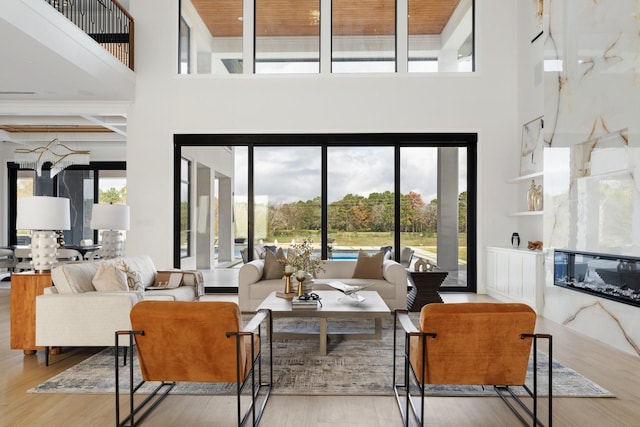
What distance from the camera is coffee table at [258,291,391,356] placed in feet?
13.0

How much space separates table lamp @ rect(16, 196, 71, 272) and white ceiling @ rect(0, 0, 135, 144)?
1.80 m

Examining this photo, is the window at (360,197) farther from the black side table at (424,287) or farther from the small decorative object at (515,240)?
the small decorative object at (515,240)

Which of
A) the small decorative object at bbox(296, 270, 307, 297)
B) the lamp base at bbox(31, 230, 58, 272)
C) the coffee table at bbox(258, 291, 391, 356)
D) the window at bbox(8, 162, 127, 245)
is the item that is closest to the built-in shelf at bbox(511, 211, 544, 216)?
the coffee table at bbox(258, 291, 391, 356)

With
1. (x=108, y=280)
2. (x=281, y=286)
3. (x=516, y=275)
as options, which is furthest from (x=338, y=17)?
(x=108, y=280)

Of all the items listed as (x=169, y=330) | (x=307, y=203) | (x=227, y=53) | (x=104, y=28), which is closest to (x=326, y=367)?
(x=169, y=330)

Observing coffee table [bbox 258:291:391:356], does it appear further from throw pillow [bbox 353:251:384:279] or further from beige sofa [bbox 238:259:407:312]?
throw pillow [bbox 353:251:384:279]

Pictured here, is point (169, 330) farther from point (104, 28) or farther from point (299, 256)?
point (104, 28)

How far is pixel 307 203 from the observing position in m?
7.90

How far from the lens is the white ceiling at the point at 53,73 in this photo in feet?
16.1

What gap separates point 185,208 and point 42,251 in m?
3.60

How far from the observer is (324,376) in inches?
144

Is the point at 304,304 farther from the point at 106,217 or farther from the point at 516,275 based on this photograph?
the point at 516,275

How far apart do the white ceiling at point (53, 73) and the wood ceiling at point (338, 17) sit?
1962mm

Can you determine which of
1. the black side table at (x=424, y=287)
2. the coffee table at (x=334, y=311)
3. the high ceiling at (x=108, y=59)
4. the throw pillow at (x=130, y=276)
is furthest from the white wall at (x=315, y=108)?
the coffee table at (x=334, y=311)
